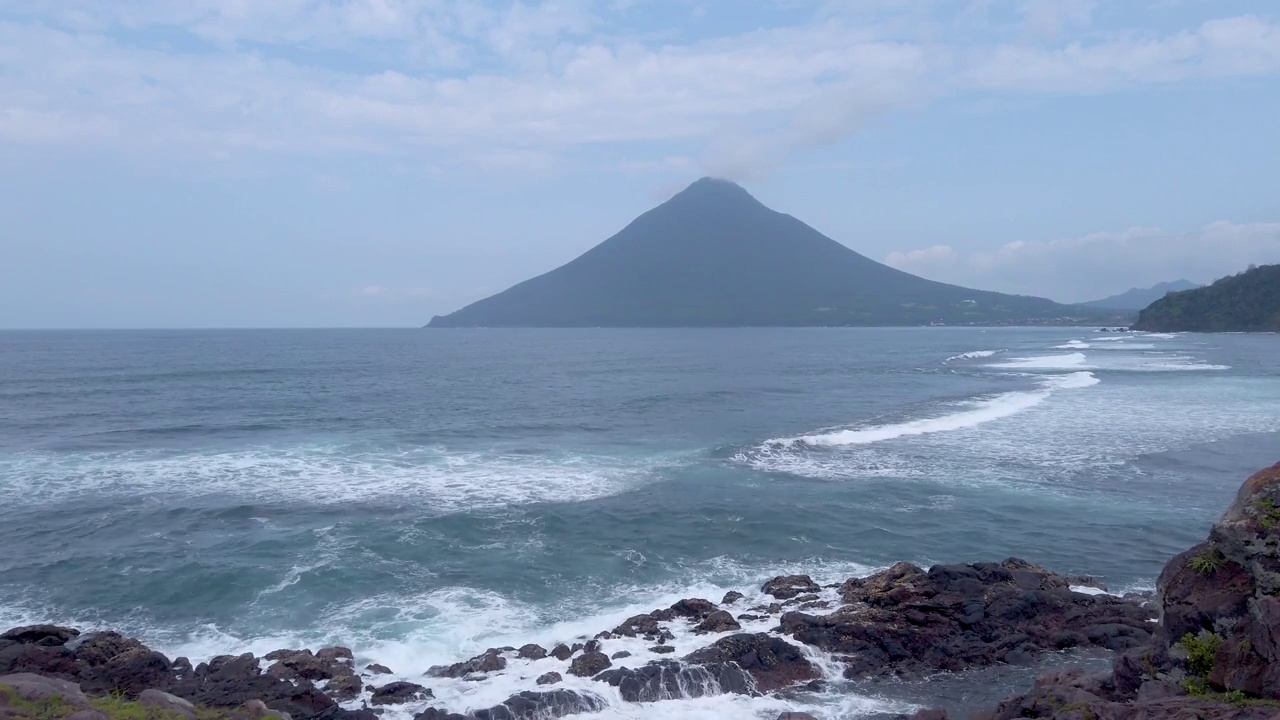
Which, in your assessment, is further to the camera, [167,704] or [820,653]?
[820,653]

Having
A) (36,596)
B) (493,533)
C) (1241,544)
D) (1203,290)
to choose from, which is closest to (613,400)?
(493,533)

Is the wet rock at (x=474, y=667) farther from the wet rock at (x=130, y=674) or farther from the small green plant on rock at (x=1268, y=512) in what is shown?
the small green plant on rock at (x=1268, y=512)

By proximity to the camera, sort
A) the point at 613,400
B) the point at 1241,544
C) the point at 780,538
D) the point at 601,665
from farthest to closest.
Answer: the point at 613,400 < the point at 780,538 < the point at 601,665 < the point at 1241,544

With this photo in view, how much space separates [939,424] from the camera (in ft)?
115

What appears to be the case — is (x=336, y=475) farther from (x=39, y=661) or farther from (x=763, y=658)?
(x=763, y=658)

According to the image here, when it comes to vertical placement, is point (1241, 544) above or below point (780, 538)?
above

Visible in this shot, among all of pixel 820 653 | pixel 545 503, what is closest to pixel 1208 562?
pixel 820 653

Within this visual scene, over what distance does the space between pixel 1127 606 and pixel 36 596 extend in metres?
19.7

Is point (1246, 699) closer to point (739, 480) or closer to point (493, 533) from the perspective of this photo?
point (493, 533)

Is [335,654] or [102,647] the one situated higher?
[102,647]

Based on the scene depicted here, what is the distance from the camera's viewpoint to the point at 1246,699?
7641mm

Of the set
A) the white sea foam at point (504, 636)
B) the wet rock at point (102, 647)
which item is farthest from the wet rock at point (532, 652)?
the wet rock at point (102, 647)

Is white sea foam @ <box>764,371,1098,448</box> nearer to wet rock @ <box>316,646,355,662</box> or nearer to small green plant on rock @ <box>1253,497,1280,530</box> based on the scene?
wet rock @ <box>316,646,355,662</box>

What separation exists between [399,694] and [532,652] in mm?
2114
